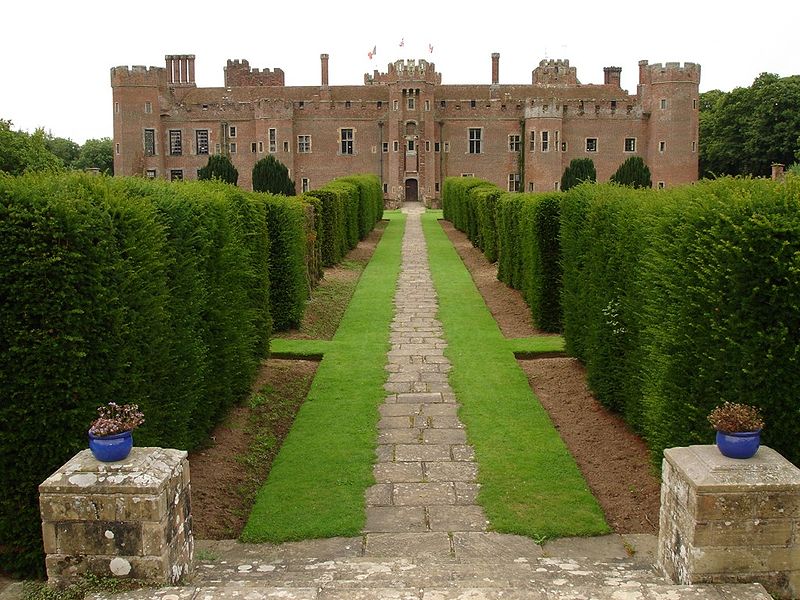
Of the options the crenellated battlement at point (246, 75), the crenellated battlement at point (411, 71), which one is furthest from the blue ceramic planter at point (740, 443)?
the crenellated battlement at point (246, 75)

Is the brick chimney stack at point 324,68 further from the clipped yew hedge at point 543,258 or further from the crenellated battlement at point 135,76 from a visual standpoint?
the clipped yew hedge at point 543,258

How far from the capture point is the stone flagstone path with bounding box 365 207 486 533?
234 inches

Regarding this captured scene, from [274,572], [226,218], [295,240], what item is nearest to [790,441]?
[274,572]

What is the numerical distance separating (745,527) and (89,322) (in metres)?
3.88

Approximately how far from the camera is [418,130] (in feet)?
179

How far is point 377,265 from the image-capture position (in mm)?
21656

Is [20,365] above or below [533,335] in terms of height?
above

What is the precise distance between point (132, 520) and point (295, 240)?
9371mm

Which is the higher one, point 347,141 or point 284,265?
point 347,141

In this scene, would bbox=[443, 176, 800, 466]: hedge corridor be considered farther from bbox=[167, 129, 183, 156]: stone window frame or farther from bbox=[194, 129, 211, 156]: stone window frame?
bbox=[167, 129, 183, 156]: stone window frame

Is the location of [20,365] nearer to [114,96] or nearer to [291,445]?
[291,445]

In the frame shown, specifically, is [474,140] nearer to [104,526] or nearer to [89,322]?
[89,322]

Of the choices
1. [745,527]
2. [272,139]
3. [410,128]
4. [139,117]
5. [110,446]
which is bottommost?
[745,527]

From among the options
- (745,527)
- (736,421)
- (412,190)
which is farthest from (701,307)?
(412,190)
